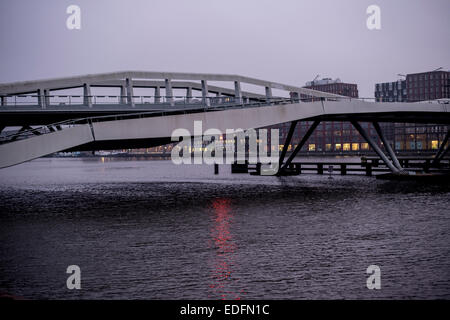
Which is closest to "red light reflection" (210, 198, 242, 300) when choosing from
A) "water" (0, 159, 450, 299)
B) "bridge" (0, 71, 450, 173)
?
"water" (0, 159, 450, 299)

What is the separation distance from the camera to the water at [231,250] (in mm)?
10258

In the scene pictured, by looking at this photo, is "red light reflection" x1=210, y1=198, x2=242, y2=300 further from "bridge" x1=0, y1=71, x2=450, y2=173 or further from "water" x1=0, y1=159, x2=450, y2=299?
"bridge" x1=0, y1=71, x2=450, y2=173

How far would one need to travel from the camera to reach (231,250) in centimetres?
1435

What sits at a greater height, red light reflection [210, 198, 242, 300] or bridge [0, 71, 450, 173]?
bridge [0, 71, 450, 173]

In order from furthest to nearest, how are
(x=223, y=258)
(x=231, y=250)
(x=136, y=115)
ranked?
(x=136, y=115), (x=231, y=250), (x=223, y=258)

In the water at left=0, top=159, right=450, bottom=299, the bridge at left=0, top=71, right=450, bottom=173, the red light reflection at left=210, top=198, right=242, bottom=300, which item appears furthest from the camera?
the bridge at left=0, top=71, right=450, bottom=173

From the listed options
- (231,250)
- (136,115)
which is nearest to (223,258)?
(231,250)

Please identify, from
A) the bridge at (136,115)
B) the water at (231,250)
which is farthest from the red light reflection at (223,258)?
the bridge at (136,115)

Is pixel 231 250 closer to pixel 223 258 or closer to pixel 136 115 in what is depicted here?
pixel 223 258

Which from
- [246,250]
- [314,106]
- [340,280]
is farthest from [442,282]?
[314,106]

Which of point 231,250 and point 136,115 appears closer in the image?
point 231,250

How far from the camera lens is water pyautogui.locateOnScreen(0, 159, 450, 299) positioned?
10.3 meters
